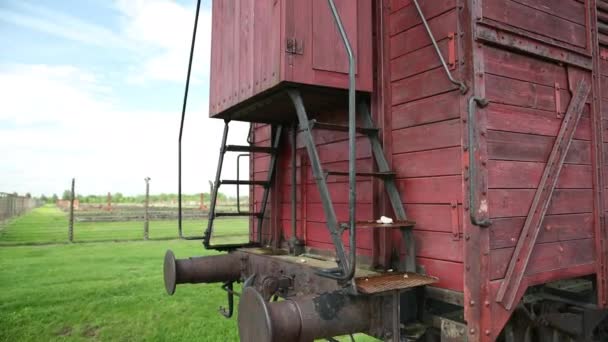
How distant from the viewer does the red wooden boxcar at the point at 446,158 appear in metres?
2.41

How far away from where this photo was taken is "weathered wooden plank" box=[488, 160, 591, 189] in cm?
250

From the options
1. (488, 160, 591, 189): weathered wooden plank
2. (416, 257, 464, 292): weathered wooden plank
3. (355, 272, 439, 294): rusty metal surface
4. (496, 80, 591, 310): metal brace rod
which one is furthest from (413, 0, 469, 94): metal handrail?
(355, 272, 439, 294): rusty metal surface

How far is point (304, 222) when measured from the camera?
3889 mm

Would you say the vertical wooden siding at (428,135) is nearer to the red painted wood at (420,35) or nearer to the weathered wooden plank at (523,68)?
the red painted wood at (420,35)

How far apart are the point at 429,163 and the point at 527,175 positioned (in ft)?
2.12

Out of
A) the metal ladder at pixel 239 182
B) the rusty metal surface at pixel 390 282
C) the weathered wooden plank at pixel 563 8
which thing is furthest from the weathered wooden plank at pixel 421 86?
the metal ladder at pixel 239 182

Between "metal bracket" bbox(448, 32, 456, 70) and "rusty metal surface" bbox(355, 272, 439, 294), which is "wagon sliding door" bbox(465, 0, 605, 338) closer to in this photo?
"metal bracket" bbox(448, 32, 456, 70)

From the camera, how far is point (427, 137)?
8.80ft

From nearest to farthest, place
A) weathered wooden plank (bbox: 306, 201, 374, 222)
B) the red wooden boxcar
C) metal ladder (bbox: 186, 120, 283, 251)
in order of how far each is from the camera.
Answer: the red wooden boxcar, weathered wooden plank (bbox: 306, 201, 374, 222), metal ladder (bbox: 186, 120, 283, 251)

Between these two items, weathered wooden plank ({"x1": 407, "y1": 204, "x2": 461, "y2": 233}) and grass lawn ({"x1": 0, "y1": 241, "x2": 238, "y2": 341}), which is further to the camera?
grass lawn ({"x1": 0, "y1": 241, "x2": 238, "y2": 341})

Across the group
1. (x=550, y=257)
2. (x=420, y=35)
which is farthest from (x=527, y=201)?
(x=420, y=35)

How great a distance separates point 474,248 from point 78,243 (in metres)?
13.7

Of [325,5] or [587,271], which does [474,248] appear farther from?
[325,5]

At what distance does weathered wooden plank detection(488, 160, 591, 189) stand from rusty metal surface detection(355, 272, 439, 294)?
690 millimetres
